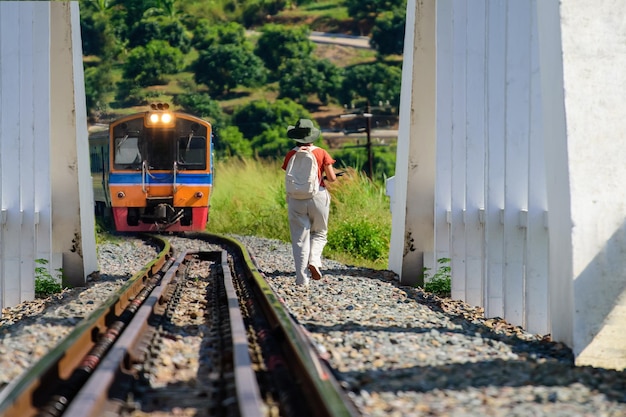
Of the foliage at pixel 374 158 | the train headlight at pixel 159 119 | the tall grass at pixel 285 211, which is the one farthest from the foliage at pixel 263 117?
the train headlight at pixel 159 119

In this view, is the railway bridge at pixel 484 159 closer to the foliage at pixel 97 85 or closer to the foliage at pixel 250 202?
the foliage at pixel 250 202

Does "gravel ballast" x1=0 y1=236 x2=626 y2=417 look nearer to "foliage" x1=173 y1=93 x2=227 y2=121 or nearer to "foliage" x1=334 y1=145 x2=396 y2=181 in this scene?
"foliage" x1=334 y1=145 x2=396 y2=181

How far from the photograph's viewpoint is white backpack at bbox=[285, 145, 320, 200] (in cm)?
1032

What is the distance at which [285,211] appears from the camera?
24.6m

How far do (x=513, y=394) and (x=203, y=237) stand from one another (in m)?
17.8

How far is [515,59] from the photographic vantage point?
8.50 m

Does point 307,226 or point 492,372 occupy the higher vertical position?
point 307,226

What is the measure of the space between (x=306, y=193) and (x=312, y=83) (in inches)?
2731

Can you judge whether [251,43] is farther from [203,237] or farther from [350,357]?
[350,357]

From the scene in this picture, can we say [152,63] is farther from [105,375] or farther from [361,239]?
[105,375]

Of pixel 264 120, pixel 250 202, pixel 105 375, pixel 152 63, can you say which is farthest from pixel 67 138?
pixel 152 63

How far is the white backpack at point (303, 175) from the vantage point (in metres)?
10.3

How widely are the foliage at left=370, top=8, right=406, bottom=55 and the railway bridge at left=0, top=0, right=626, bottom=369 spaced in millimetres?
82763

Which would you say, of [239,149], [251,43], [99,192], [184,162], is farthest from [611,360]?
[251,43]
